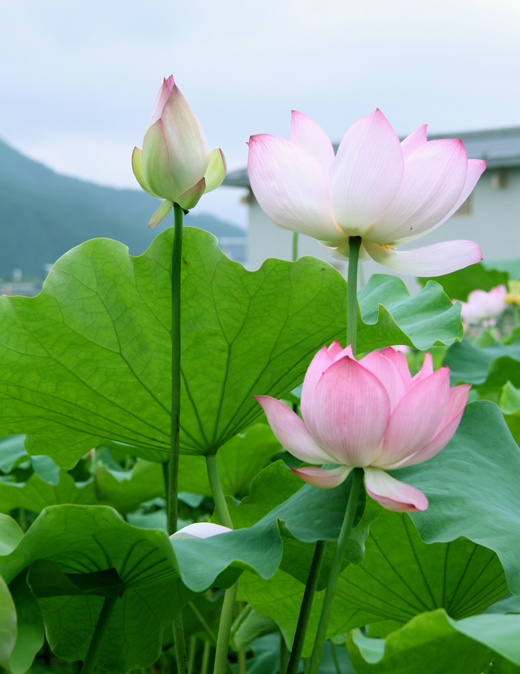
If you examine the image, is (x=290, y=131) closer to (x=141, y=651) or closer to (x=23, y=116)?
(x=141, y=651)

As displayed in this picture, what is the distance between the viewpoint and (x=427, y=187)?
34 cm

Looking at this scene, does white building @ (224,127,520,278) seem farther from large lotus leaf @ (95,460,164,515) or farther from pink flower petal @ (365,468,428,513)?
pink flower petal @ (365,468,428,513)

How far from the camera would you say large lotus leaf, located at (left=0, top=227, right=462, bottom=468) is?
1.60 feet

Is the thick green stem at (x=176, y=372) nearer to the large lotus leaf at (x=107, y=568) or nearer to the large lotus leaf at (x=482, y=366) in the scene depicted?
the large lotus leaf at (x=107, y=568)

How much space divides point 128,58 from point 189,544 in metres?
54.6

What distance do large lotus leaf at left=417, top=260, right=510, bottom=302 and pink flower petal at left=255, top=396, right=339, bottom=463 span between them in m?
1.73

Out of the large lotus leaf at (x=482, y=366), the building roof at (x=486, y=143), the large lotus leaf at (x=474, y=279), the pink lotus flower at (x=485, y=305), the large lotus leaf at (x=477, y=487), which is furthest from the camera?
the building roof at (x=486, y=143)

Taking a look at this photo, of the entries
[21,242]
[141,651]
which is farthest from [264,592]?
[21,242]

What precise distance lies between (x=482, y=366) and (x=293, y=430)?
809 millimetres

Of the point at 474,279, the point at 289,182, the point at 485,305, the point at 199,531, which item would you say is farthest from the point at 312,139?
the point at 474,279

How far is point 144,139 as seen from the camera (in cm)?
39

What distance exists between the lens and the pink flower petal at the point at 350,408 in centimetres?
28

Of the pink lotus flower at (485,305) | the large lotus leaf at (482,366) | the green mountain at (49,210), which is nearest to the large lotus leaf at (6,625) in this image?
the large lotus leaf at (482,366)

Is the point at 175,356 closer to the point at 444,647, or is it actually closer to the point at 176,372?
the point at 176,372
